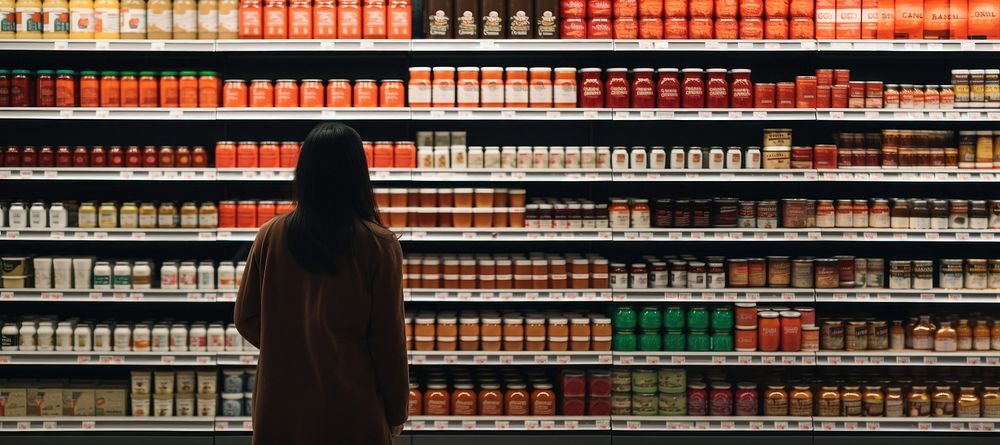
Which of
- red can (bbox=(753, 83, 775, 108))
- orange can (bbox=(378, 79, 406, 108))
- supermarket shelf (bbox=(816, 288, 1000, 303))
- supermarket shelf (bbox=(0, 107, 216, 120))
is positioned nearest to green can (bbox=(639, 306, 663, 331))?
supermarket shelf (bbox=(816, 288, 1000, 303))

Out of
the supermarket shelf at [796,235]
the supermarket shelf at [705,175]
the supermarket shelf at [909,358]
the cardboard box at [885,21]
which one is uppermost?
the cardboard box at [885,21]

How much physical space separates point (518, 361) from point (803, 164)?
185 centimetres

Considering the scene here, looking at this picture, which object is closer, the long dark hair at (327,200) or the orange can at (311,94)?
the long dark hair at (327,200)

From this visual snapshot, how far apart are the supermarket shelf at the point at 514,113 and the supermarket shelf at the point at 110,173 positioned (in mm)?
1185

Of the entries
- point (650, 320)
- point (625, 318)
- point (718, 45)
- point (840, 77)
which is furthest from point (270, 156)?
point (840, 77)

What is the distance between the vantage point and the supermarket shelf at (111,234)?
15.8ft

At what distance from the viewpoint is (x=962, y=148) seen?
4.89 metres

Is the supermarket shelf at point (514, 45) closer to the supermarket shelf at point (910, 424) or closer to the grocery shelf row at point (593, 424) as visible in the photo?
the grocery shelf row at point (593, 424)

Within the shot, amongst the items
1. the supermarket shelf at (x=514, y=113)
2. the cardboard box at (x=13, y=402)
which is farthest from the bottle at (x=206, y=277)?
the supermarket shelf at (x=514, y=113)

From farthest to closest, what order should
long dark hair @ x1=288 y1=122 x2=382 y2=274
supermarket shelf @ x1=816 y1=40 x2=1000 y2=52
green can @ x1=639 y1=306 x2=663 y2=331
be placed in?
green can @ x1=639 y1=306 x2=663 y2=331 < supermarket shelf @ x1=816 y1=40 x2=1000 y2=52 < long dark hair @ x1=288 y1=122 x2=382 y2=274

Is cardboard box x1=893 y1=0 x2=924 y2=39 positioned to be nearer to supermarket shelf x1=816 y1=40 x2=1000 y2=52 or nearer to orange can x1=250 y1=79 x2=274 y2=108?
supermarket shelf x1=816 y1=40 x2=1000 y2=52

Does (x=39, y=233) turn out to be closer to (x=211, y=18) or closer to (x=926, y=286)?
(x=211, y=18)

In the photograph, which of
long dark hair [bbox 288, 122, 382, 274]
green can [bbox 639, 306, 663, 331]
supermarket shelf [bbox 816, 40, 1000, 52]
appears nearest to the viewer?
long dark hair [bbox 288, 122, 382, 274]

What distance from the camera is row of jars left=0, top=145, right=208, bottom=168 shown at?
4.80 metres
